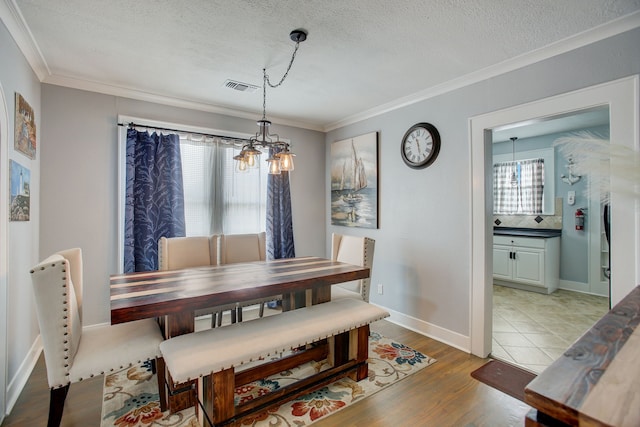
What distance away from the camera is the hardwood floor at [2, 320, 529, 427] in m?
1.83

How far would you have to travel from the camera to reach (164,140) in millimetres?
3229

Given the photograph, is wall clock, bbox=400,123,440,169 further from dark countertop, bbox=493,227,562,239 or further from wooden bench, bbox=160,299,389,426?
dark countertop, bbox=493,227,562,239

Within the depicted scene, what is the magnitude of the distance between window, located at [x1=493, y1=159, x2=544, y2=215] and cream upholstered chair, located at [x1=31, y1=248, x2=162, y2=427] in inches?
229

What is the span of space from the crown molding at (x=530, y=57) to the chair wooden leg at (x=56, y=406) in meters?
3.55

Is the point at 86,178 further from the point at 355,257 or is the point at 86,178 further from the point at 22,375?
the point at 355,257

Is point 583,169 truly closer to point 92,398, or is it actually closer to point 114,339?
point 114,339

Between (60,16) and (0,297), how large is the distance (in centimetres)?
177

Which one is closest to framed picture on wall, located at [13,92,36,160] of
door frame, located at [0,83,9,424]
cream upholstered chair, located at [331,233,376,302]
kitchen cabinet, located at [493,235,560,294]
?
door frame, located at [0,83,9,424]

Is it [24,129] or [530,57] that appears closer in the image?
[24,129]

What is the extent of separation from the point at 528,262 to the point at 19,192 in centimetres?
604

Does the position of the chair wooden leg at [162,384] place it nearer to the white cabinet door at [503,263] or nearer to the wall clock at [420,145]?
the wall clock at [420,145]

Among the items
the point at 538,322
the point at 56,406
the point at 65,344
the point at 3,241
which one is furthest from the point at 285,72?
the point at 538,322

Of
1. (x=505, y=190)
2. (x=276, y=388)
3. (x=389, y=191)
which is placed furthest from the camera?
(x=505, y=190)

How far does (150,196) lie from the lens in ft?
10.3
